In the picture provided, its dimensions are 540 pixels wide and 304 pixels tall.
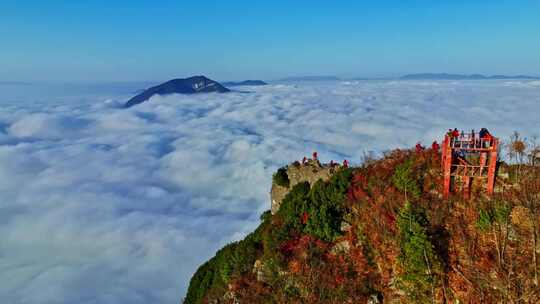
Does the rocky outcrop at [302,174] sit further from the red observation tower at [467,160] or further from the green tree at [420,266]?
the green tree at [420,266]

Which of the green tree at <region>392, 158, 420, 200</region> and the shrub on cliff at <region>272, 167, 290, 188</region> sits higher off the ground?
the green tree at <region>392, 158, 420, 200</region>

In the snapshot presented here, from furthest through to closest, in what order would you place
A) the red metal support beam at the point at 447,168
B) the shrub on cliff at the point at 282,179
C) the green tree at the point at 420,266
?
the shrub on cliff at the point at 282,179 → the red metal support beam at the point at 447,168 → the green tree at the point at 420,266

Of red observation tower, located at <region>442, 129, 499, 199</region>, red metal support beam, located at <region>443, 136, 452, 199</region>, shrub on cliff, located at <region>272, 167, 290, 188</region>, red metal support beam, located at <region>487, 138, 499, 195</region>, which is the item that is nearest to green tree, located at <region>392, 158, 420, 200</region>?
red metal support beam, located at <region>443, 136, 452, 199</region>

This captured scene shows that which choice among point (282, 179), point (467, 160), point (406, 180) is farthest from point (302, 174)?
point (467, 160)

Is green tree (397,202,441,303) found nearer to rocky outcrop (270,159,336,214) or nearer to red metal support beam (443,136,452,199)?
red metal support beam (443,136,452,199)

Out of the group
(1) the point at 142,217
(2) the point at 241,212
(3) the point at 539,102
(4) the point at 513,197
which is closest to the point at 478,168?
(4) the point at 513,197

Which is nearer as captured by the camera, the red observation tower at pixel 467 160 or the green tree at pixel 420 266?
the green tree at pixel 420 266

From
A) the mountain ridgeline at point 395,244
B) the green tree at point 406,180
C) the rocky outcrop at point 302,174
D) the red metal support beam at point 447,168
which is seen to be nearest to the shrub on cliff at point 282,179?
the rocky outcrop at point 302,174

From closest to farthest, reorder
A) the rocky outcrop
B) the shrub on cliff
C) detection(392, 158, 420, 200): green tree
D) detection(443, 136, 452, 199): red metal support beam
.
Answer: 1. detection(443, 136, 452, 199): red metal support beam
2. detection(392, 158, 420, 200): green tree
3. the rocky outcrop
4. the shrub on cliff
